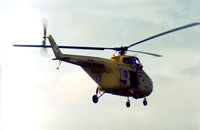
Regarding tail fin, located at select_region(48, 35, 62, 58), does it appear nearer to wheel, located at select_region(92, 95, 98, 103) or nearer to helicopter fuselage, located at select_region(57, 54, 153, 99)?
helicopter fuselage, located at select_region(57, 54, 153, 99)

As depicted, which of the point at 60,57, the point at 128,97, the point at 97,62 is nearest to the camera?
the point at 60,57

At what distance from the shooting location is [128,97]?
40.8 m

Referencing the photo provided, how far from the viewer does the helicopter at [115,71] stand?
36.4m

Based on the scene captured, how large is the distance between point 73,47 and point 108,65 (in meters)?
4.75

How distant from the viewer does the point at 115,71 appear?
39.2 metres

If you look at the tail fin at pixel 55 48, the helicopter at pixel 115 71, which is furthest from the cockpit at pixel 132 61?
the tail fin at pixel 55 48

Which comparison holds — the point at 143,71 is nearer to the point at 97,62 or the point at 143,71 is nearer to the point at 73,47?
the point at 97,62

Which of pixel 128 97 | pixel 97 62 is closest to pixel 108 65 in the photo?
A: pixel 97 62

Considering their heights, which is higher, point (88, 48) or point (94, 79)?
point (88, 48)

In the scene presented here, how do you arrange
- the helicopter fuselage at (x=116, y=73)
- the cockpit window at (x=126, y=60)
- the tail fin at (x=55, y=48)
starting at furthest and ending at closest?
the cockpit window at (x=126, y=60)
the helicopter fuselage at (x=116, y=73)
the tail fin at (x=55, y=48)

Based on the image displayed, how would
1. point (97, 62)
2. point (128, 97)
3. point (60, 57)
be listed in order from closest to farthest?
point (60, 57)
point (97, 62)
point (128, 97)

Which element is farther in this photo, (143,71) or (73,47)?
(143,71)

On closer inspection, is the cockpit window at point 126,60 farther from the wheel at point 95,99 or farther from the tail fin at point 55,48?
the tail fin at point 55,48

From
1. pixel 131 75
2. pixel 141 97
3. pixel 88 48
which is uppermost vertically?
pixel 88 48
